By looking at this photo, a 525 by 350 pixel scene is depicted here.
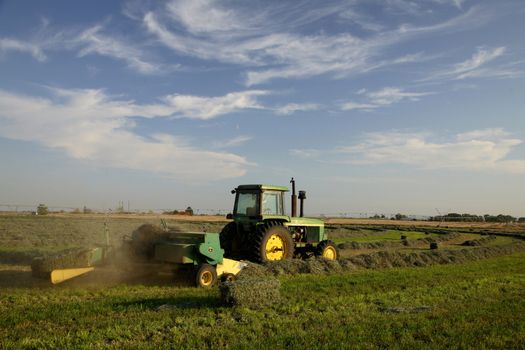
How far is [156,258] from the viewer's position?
10.4 metres

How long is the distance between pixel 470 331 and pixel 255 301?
11.0 ft

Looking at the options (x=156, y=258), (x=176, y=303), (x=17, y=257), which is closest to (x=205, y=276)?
(x=156, y=258)

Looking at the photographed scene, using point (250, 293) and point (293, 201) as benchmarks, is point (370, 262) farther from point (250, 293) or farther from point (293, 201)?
point (250, 293)

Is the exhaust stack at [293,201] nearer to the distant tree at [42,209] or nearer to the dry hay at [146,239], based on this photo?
Result: the dry hay at [146,239]

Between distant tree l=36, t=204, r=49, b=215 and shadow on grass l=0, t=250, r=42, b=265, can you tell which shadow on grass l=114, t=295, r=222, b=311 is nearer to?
shadow on grass l=0, t=250, r=42, b=265

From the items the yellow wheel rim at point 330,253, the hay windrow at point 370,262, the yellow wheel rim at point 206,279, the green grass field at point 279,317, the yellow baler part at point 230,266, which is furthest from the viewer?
the yellow wheel rim at point 330,253

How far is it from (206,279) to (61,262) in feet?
10.3

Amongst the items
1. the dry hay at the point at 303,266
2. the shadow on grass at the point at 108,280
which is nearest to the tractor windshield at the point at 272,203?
the dry hay at the point at 303,266

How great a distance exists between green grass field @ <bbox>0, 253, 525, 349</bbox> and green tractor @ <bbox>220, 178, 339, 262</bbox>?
1.78m

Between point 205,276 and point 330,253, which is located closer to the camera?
point 205,276

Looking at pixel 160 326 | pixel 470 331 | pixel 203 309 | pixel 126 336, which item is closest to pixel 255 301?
pixel 203 309

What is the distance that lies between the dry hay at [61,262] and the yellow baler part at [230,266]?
9.60 feet

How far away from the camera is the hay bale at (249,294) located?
308 inches

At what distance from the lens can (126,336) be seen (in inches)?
240
